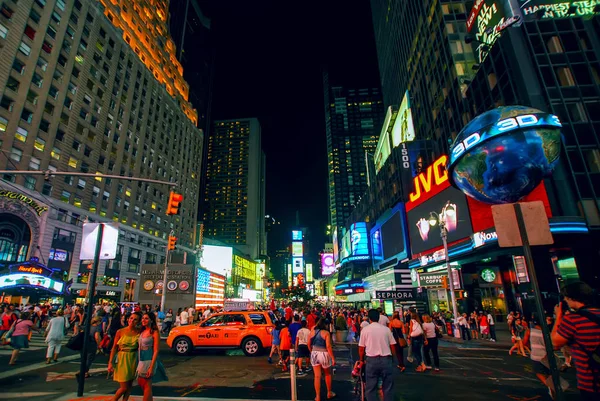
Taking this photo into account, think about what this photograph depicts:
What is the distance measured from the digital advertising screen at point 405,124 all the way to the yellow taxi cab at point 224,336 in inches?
1576

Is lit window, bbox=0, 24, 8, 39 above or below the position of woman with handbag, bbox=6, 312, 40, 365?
above

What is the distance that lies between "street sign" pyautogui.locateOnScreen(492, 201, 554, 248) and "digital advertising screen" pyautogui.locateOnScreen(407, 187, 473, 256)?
25.6m

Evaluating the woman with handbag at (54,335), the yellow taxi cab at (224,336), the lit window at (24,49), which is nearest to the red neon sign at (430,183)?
the yellow taxi cab at (224,336)

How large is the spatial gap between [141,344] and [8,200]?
41.7 meters

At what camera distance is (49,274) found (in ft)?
88.3

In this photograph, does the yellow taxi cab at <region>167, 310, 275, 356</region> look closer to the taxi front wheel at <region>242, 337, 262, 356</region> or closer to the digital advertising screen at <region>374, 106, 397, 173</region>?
the taxi front wheel at <region>242, 337, 262, 356</region>

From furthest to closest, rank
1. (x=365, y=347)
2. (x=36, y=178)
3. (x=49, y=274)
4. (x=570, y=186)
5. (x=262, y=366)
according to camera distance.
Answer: (x=36, y=178)
(x=49, y=274)
(x=570, y=186)
(x=262, y=366)
(x=365, y=347)

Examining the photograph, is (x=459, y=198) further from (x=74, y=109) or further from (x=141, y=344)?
(x=74, y=109)

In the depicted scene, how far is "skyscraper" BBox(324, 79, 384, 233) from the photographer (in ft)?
504

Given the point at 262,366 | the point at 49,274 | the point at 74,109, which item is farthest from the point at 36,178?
the point at 262,366

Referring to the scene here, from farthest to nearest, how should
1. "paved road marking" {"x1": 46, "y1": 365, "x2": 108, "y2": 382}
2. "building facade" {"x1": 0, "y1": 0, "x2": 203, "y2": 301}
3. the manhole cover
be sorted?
1. "building facade" {"x1": 0, "y1": 0, "x2": 203, "y2": 301}
2. the manhole cover
3. "paved road marking" {"x1": 46, "y1": 365, "x2": 108, "y2": 382}

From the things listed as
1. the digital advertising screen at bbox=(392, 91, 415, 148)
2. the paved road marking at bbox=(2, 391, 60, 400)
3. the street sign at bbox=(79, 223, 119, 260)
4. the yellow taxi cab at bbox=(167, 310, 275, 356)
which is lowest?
the paved road marking at bbox=(2, 391, 60, 400)

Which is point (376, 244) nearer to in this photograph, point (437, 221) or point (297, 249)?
point (437, 221)

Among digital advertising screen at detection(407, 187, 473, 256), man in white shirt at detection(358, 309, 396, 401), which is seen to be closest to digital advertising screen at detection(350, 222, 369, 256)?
digital advertising screen at detection(407, 187, 473, 256)
